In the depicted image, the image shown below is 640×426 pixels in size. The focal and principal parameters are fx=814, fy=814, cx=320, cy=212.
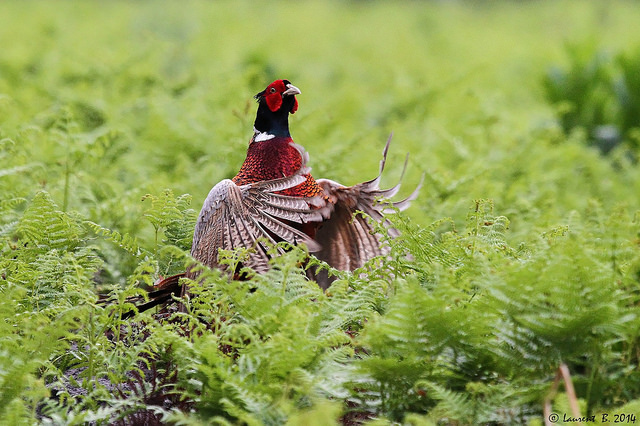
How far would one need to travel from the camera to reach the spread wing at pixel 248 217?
3.75 m

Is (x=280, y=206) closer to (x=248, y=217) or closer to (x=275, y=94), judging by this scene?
(x=248, y=217)

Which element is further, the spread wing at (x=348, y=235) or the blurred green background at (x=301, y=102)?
the blurred green background at (x=301, y=102)

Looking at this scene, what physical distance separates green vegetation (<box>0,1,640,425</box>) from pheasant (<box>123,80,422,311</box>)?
0.24 meters

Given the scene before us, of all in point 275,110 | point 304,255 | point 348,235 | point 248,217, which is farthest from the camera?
point 348,235

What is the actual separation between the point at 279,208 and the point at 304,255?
2.42 ft

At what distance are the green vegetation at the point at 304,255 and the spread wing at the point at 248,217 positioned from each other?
0.74 feet

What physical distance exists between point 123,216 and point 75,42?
8.53 m

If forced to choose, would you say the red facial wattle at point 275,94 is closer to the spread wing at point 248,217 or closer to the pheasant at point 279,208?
the pheasant at point 279,208

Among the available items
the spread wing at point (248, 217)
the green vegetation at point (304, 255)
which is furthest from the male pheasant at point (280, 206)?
the green vegetation at point (304, 255)

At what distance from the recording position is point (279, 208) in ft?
12.5

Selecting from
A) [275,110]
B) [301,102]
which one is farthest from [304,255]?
[301,102]

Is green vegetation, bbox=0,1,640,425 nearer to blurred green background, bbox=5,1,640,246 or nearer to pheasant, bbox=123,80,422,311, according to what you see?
blurred green background, bbox=5,1,640,246

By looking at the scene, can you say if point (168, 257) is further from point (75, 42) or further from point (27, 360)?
point (75, 42)

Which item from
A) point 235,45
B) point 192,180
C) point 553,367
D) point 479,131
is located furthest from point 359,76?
point 553,367
